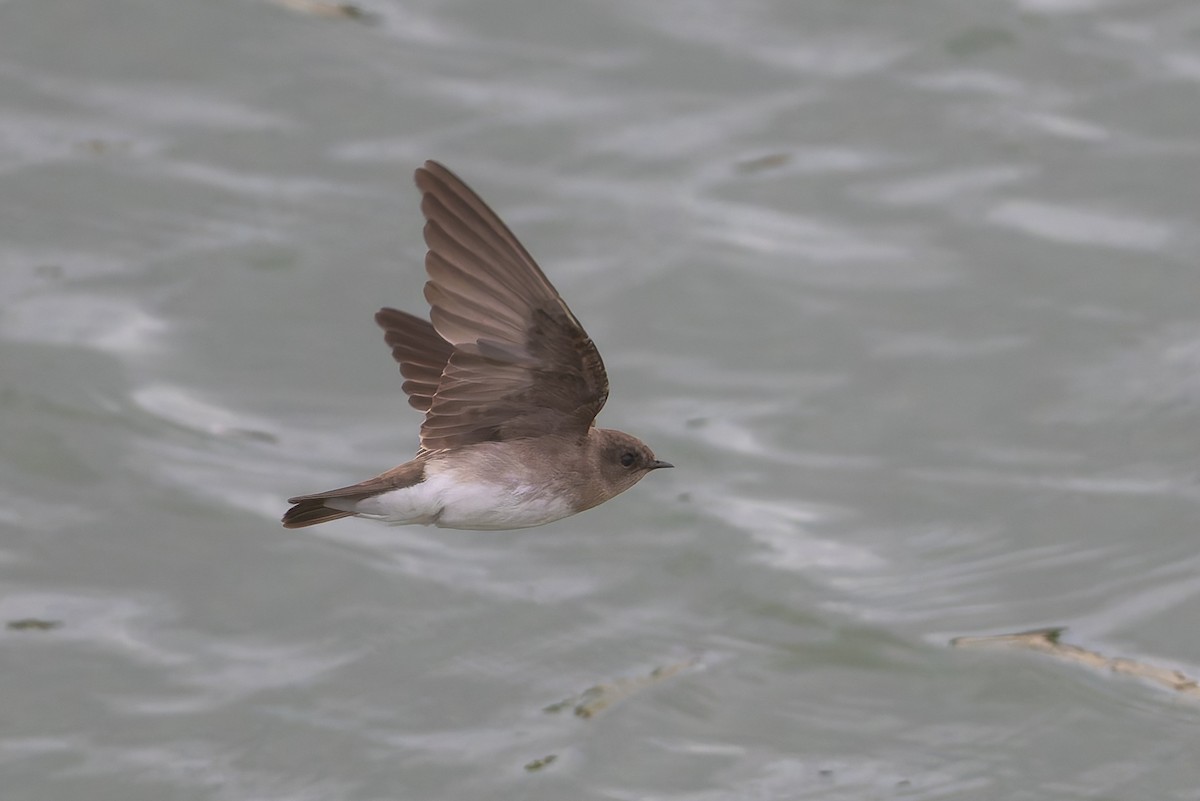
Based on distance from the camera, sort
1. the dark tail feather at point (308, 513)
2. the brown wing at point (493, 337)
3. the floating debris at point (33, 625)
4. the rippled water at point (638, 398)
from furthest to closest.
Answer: the floating debris at point (33, 625) < the rippled water at point (638, 398) < the dark tail feather at point (308, 513) < the brown wing at point (493, 337)

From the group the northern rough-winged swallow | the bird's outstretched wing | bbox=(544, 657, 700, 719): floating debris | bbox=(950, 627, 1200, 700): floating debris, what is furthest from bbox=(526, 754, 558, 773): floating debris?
the bird's outstretched wing

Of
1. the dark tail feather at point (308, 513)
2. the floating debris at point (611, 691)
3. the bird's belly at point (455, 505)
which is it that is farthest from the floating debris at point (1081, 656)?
the dark tail feather at point (308, 513)


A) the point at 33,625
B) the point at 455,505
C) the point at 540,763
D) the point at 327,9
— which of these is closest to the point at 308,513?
the point at 455,505

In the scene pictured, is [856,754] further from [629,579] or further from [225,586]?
[225,586]

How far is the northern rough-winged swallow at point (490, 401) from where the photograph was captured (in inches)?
206

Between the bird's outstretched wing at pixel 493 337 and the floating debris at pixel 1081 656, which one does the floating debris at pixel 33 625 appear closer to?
the bird's outstretched wing at pixel 493 337

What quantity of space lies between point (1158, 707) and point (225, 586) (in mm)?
4370

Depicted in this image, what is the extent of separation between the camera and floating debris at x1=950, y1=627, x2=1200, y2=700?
8875 mm

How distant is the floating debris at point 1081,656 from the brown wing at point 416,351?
3.94 metres

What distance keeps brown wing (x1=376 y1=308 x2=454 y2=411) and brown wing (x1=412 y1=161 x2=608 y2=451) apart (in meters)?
0.42

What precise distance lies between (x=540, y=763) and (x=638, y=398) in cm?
259

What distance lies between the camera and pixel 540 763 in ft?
27.6

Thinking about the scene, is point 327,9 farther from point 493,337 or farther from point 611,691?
point 493,337

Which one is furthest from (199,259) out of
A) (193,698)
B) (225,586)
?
(193,698)
